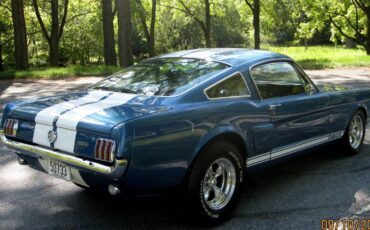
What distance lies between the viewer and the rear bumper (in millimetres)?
2988

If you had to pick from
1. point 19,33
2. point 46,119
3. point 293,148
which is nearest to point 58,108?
point 46,119

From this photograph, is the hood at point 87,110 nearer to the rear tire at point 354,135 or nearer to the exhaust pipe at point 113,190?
the exhaust pipe at point 113,190

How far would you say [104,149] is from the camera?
3055 millimetres

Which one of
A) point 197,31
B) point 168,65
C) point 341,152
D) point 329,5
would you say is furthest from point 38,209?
point 197,31

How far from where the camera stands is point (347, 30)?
34.6 metres

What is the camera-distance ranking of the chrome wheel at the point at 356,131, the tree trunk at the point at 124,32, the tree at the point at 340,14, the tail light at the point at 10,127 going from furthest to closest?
the tree at the point at 340,14
the tree trunk at the point at 124,32
the chrome wheel at the point at 356,131
the tail light at the point at 10,127

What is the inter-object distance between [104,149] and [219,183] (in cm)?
118

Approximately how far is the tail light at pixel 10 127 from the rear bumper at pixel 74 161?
0.06 metres

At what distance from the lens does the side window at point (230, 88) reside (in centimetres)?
378

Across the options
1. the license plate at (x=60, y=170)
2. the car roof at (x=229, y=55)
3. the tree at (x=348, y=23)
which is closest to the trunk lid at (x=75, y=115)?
the license plate at (x=60, y=170)

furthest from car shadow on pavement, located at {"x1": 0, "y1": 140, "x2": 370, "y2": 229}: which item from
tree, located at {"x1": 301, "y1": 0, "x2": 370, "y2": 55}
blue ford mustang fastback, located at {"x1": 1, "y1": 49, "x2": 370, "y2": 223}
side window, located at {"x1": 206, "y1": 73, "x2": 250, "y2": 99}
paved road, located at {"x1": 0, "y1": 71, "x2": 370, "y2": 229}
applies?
tree, located at {"x1": 301, "y1": 0, "x2": 370, "y2": 55}

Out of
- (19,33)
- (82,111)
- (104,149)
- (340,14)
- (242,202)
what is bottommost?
(242,202)

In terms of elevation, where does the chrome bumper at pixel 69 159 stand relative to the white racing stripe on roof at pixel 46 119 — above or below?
below

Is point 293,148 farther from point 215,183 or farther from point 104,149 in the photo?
point 104,149
